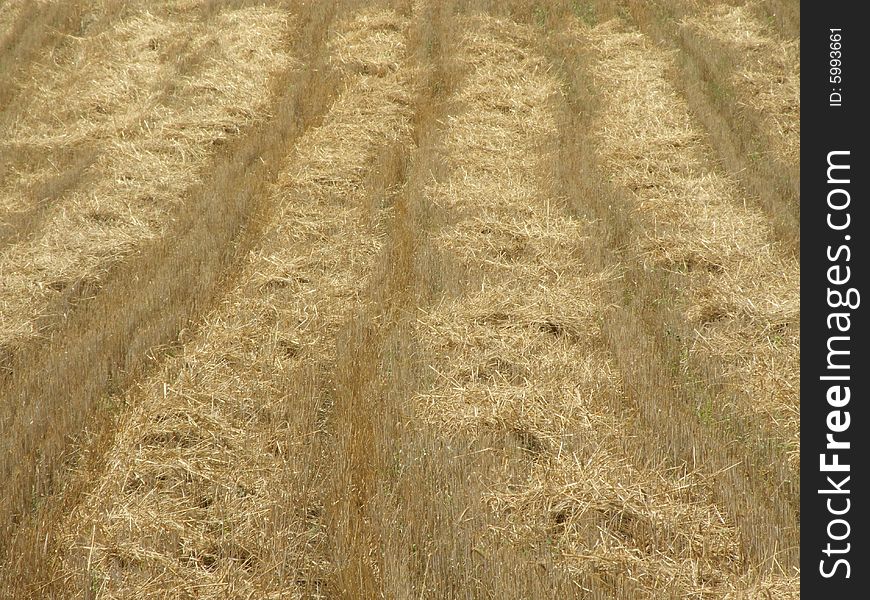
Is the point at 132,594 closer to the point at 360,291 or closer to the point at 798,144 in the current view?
the point at 360,291

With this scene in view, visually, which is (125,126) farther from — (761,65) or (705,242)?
(761,65)

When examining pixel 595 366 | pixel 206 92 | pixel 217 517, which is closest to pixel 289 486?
pixel 217 517

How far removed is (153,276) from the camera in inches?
214

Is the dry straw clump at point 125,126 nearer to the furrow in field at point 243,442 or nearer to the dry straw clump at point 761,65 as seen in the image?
the furrow in field at point 243,442

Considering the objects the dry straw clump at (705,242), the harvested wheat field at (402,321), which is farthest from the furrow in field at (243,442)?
the dry straw clump at (705,242)

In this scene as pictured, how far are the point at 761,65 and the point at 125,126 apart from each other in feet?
22.8

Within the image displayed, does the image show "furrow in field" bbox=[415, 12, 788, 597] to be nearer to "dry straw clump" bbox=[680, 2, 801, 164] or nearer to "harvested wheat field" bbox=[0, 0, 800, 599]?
"harvested wheat field" bbox=[0, 0, 800, 599]

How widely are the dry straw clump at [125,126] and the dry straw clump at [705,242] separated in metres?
3.84

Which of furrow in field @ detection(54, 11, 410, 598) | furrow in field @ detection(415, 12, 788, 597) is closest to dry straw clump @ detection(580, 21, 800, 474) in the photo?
furrow in field @ detection(415, 12, 788, 597)

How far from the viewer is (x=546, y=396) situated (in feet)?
13.8

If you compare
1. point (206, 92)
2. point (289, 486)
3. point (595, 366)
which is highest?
point (206, 92)

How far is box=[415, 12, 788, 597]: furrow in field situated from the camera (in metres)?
3.30

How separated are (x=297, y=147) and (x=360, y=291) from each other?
8.71ft

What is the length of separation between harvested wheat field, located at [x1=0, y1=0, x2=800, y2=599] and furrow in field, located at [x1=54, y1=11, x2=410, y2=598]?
0.02 meters
